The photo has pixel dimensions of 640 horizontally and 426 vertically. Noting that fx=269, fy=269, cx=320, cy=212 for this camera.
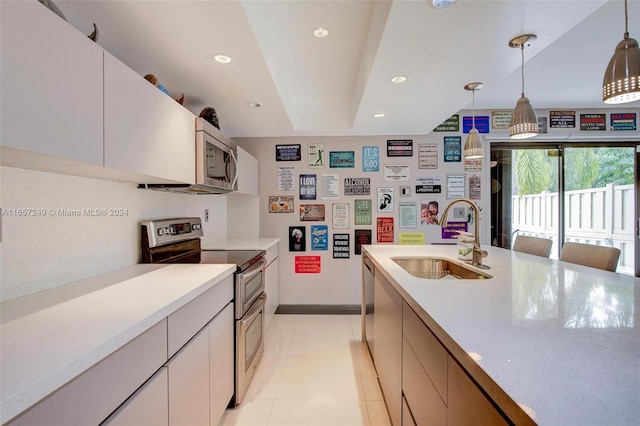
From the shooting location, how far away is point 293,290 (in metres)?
3.41

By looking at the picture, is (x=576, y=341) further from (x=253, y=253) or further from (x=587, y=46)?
(x=587, y=46)

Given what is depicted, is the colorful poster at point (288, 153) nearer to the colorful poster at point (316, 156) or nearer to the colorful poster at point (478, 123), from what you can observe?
the colorful poster at point (316, 156)

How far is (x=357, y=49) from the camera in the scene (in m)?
1.97

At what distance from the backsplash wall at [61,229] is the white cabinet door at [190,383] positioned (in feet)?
2.18

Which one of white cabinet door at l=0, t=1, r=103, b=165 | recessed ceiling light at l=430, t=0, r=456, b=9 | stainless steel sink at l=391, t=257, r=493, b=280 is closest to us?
white cabinet door at l=0, t=1, r=103, b=165

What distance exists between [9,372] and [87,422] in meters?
0.23

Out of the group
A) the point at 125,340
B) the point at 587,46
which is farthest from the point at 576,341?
the point at 587,46

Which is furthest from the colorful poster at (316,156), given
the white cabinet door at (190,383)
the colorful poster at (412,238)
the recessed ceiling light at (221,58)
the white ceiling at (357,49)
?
the white cabinet door at (190,383)

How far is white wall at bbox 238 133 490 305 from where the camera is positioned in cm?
337

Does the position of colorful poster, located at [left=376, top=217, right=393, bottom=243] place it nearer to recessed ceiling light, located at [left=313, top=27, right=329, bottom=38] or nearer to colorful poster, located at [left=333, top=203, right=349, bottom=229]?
colorful poster, located at [left=333, top=203, right=349, bottom=229]

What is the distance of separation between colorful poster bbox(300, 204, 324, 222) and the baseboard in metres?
1.10

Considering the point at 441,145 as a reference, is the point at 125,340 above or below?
below

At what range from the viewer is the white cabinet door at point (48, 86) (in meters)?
0.72

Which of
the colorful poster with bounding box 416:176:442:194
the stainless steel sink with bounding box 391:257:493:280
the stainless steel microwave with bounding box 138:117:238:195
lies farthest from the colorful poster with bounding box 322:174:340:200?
the stainless steel sink with bounding box 391:257:493:280
